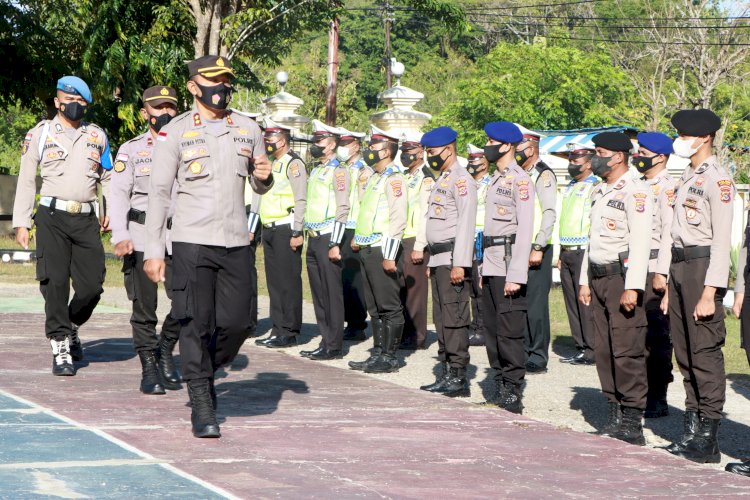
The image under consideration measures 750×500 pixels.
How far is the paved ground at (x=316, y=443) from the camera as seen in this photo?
20.7ft

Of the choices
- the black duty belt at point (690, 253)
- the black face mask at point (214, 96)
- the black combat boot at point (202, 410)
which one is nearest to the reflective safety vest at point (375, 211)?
the black duty belt at point (690, 253)

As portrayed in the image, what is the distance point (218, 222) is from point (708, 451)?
3.27 m

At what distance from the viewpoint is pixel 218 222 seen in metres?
7.60

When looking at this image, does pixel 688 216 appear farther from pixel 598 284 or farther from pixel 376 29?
pixel 376 29

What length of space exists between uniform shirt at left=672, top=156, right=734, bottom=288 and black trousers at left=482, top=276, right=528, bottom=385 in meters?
1.71

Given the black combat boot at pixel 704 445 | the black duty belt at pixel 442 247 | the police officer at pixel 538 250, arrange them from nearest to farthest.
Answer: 1. the black combat boot at pixel 704 445
2. the black duty belt at pixel 442 247
3. the police officer at pixel 538 250

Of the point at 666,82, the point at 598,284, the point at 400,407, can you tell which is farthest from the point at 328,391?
the point at 666,82

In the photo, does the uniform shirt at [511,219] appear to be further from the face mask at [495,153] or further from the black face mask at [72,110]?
the black face mask at [72,110]

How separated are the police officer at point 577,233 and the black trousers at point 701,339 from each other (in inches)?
166

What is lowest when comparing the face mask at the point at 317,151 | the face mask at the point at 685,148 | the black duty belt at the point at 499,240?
the black duty belt at the point at 499,240

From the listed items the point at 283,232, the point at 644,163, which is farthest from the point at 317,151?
the point at 644,163

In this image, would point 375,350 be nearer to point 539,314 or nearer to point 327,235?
point 327,235

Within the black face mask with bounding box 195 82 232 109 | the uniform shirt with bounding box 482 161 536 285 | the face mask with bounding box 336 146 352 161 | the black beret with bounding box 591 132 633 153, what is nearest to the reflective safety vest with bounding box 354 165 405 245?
the face mask with bounding box 336 146 352 161

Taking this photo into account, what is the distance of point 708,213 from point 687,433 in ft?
4.54
